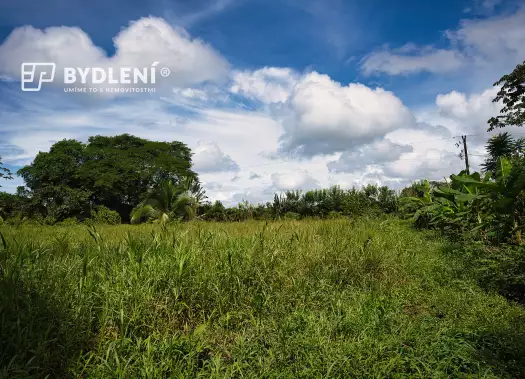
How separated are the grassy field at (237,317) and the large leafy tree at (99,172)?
70.7 ft

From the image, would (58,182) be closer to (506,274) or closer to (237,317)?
(237,317)

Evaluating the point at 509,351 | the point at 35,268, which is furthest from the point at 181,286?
the point at 509,351

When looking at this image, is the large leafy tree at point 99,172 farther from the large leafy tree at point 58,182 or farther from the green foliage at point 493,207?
the green foliage at point 493,207

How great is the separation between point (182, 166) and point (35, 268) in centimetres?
2869

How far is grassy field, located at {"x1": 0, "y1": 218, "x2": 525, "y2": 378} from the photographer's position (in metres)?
2.60

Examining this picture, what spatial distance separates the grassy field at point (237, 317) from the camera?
2602 mm

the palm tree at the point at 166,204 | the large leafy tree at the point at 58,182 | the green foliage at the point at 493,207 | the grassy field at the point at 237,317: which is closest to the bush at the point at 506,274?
the grassy field at the point at 237,317

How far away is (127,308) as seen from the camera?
10.7ft

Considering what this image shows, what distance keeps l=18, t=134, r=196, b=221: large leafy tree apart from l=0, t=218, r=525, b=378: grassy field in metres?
21.5

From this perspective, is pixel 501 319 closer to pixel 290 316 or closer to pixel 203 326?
pixel 290 316

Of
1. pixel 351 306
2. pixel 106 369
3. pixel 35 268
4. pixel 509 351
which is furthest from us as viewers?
pixel 351 306

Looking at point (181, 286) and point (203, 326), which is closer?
point (203, 326)

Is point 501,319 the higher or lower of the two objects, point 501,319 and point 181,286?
the lower

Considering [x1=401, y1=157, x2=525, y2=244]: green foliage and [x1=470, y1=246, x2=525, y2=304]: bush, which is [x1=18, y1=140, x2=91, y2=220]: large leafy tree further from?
[x1=470, y1=246, x2=525, y2=304]: bush
